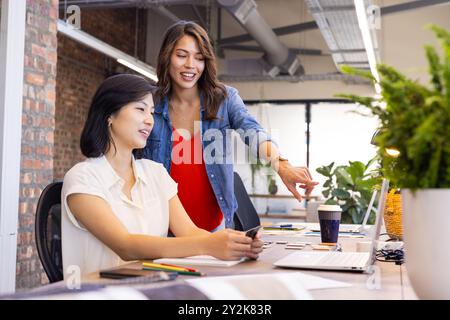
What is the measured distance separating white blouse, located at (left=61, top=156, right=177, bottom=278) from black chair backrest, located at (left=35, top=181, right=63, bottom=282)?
0.03m

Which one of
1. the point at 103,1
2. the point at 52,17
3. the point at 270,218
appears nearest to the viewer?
the point at 52,17

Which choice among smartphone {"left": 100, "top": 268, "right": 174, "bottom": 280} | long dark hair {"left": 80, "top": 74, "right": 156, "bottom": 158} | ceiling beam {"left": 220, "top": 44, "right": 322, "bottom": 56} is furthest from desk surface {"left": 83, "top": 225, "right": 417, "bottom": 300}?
ceiling beam {"left": 220, "top": 44, "right": 322, "bottom": 56}

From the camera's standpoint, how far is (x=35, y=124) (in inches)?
126

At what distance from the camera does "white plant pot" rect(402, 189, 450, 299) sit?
2.84 ft

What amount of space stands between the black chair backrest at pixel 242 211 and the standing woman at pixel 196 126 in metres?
0.76

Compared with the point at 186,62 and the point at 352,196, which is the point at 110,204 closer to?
the point at 186,62

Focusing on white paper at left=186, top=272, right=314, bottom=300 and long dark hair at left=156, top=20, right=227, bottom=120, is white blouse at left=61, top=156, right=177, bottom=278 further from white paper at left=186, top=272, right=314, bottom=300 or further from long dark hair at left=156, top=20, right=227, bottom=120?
white paper at left=186, top=272, right=314, bottom=300

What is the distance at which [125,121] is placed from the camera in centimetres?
186

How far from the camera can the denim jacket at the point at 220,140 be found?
2324mm

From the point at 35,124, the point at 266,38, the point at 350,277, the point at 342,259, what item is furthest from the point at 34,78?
the point at 266,38

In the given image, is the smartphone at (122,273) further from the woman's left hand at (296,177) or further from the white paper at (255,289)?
the woman's left hand at (296,177)

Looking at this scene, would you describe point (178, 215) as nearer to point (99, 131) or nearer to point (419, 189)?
point (99, 131)

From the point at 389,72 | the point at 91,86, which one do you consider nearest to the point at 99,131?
the point at 389,72
